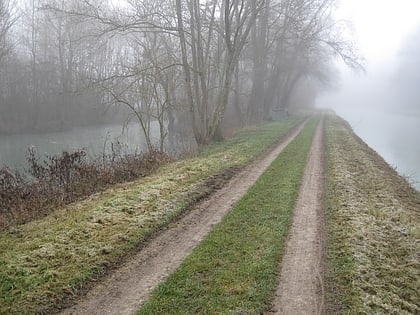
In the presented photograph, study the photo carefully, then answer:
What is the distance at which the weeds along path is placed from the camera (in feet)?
16.2

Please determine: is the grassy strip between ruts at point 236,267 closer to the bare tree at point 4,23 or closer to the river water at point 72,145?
the river water at point 72,145

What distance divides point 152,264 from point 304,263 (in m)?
2.49

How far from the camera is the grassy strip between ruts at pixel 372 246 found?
510 cm

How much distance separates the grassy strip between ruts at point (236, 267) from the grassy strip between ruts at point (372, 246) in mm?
947

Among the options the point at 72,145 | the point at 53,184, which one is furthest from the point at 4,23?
the point at 53,184

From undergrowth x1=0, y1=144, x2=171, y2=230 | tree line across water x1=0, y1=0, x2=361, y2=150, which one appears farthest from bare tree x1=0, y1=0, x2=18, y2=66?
undergrowth x1=0, y1=144, x2=171, y2=230

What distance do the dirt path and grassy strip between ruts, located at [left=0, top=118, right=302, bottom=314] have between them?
104 inches

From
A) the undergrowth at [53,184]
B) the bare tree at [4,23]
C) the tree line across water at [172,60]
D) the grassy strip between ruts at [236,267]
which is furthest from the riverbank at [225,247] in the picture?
the bare tree at [4,23]

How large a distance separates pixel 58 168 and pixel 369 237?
352 inches

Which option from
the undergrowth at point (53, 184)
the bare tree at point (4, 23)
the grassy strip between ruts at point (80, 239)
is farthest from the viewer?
the bare tree at point (4, 23)

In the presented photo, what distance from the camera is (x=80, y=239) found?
672 centimetres

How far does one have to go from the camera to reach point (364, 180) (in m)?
11.7

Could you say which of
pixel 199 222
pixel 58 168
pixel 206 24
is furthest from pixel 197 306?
pixel 206 24

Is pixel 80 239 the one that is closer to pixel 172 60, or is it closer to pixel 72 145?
pixel 172 60
